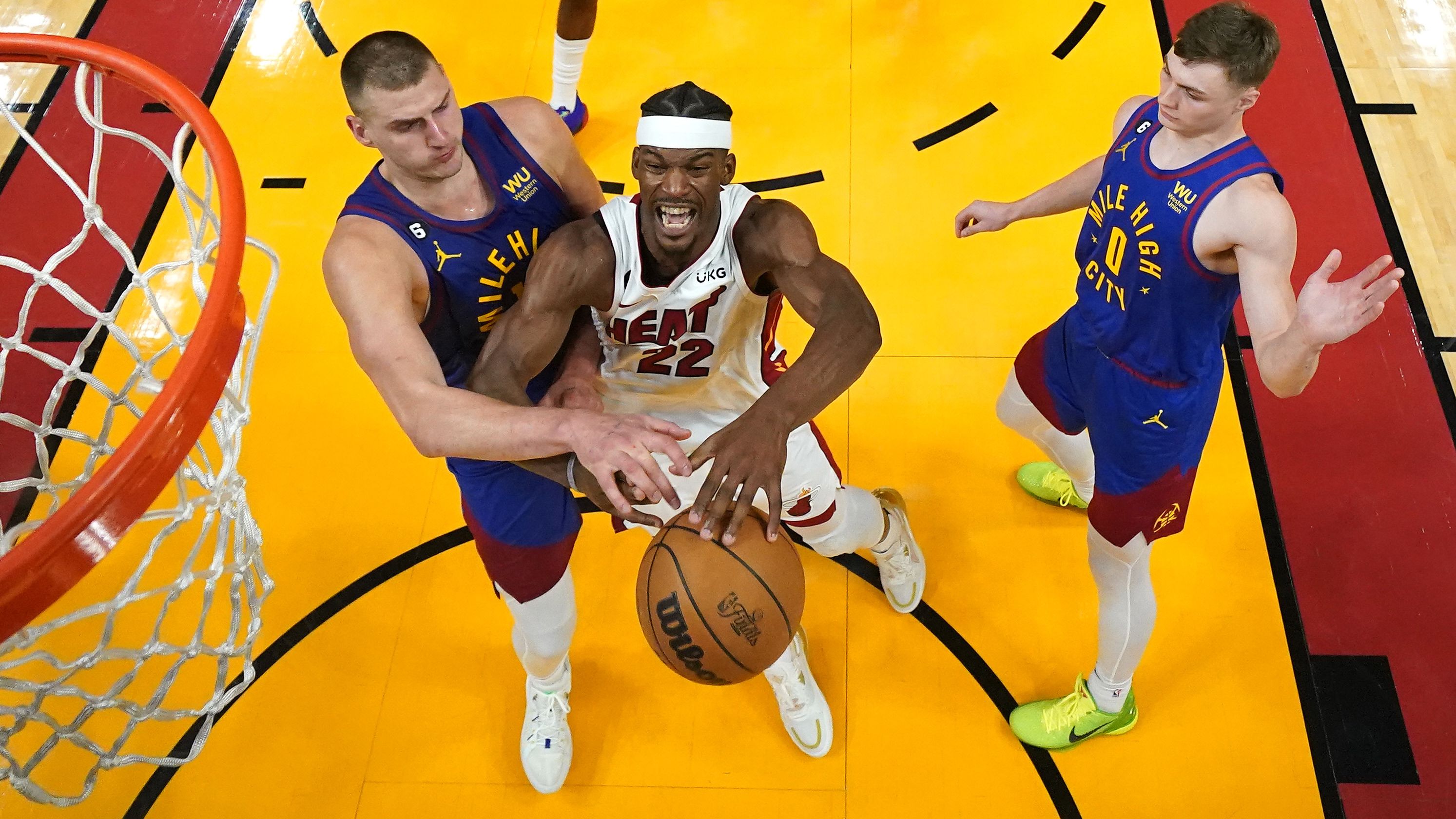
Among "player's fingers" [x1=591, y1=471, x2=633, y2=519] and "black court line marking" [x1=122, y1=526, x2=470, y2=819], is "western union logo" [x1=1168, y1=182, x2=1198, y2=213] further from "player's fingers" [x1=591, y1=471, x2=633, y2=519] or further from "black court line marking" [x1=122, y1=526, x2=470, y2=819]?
"black court line marking" [x1=122, y1=526, x2=470, y2=819]

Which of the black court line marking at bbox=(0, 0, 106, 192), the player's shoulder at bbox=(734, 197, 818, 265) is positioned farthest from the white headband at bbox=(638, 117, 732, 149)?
the black court line marking at bbox=(0, 0, 106, 192)

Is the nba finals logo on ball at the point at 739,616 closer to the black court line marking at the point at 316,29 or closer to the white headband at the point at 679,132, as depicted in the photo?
the white headband at the point at 679,132

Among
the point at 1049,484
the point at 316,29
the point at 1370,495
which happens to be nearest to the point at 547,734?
the point at 1049,484

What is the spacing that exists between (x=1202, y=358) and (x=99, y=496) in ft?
8.76

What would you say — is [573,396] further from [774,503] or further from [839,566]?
[839,566]

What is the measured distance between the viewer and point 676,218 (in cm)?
280

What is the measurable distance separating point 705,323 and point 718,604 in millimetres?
823

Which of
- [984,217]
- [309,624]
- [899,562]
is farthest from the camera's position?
[309,624]

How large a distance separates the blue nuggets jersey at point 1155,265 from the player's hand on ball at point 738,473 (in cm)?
115

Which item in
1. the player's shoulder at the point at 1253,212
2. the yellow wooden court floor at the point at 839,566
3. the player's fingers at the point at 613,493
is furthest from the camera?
the yellow wooden court floor at the point at 839,566

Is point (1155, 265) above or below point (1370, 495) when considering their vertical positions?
above

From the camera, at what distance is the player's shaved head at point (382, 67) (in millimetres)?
2803

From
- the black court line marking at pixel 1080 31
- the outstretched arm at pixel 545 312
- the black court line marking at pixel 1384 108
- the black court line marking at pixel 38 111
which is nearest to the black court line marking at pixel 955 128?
the black court line marking at pixel 1080 31

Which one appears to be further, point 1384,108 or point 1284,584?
point 1384,108
